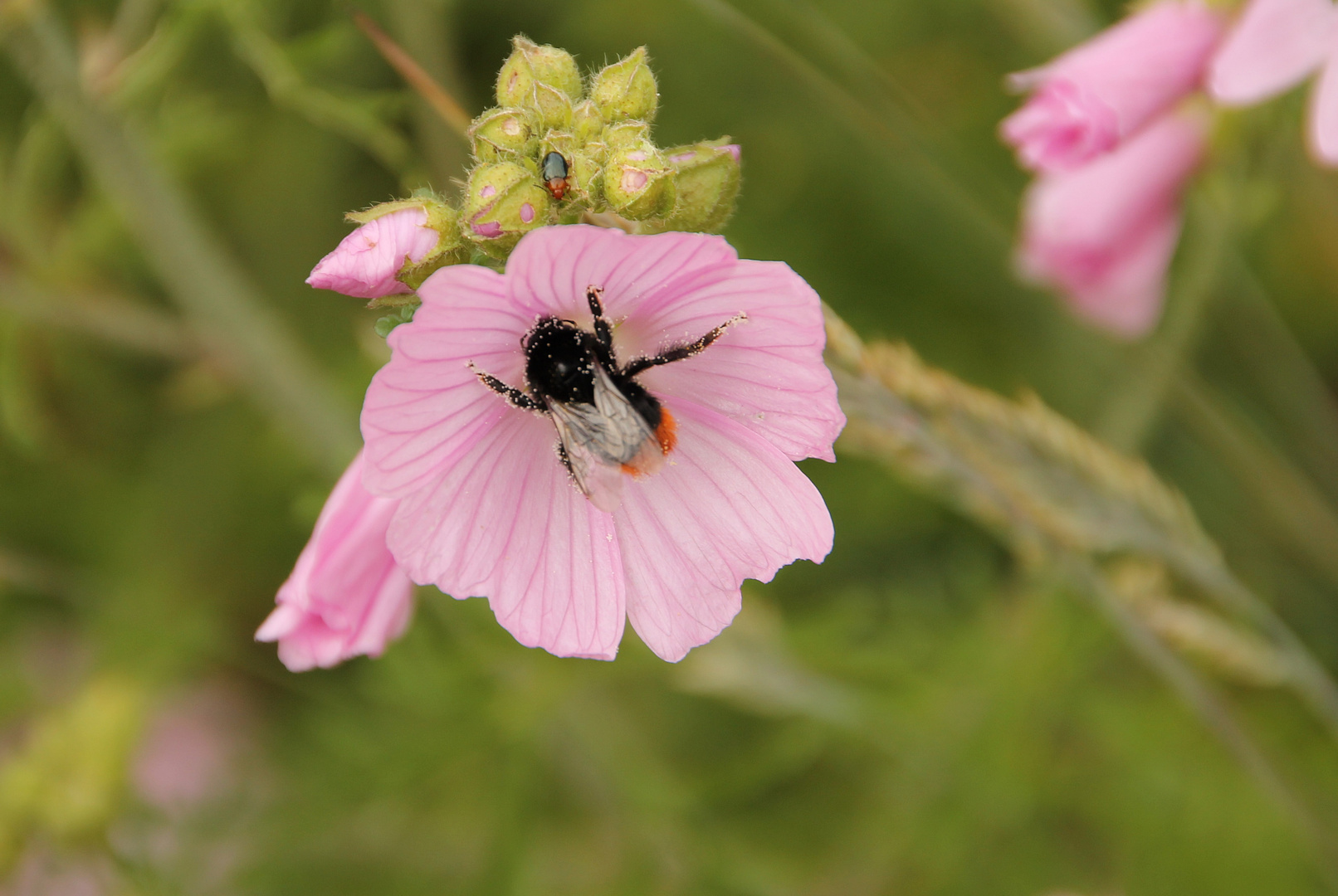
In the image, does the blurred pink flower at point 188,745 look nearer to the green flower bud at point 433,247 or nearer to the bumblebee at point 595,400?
the bumblebee at point 595,400

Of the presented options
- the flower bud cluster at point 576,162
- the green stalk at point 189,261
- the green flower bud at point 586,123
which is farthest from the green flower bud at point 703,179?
the green stalk at point 189,261

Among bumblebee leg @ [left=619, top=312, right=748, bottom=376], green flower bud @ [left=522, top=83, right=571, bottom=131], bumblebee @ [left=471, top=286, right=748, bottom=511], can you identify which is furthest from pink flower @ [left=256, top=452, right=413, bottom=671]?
green flower bud @ [left=522, top=83, right=571, bottom=131]

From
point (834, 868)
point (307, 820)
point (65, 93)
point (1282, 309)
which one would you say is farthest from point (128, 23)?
point (1282, 309)

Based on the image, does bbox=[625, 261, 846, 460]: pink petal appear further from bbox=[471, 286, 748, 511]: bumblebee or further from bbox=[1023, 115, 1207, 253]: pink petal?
bbox=[1023, 115, 1207, 253]: pink petal

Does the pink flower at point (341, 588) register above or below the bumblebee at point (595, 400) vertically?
below

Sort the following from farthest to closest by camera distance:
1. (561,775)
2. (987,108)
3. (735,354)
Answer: (987,108) → (561,775) → (735,354)

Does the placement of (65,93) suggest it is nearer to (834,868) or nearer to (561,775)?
(561,775)

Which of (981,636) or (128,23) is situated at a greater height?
(128,23)

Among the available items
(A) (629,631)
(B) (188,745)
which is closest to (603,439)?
(A) (629,631)
